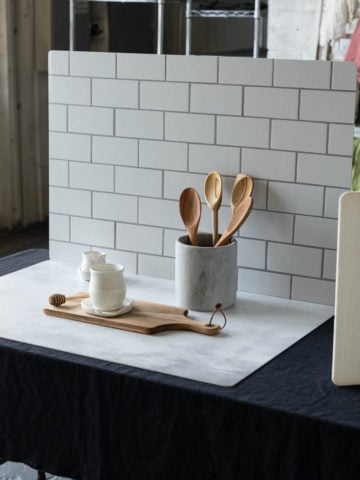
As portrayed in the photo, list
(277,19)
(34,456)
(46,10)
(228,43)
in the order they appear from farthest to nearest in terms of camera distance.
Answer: (228,43) → (46,10) → (277,19) → (34,456)

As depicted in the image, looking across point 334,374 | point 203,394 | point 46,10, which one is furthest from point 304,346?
point 46,10

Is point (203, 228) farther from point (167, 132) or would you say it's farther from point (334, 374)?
point (334, 374)

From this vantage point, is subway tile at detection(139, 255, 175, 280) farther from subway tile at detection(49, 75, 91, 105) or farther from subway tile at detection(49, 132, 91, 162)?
subway tile at detection(49, 75, 91, 105)

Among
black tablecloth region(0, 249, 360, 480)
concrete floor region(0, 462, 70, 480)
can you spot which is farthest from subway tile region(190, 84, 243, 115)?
concrete floor region(0, 462, 70, 480)

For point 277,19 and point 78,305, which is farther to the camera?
point 277,19

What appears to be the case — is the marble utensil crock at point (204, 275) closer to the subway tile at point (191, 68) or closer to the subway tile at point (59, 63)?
the subway tile at point (191, 68)

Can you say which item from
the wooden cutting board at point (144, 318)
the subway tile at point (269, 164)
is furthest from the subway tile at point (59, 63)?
the wooden cutting board at point (144, 318)

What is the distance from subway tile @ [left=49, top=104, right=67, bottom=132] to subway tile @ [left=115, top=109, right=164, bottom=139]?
147mm

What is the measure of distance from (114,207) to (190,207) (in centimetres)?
26

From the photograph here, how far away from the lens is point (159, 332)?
1.47 meters

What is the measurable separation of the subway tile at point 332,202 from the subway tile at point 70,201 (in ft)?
1.91

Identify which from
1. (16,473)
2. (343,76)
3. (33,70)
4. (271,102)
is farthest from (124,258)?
(33,70)

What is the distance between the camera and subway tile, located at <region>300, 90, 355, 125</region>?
1573 millimetres

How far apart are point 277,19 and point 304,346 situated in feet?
10.5
